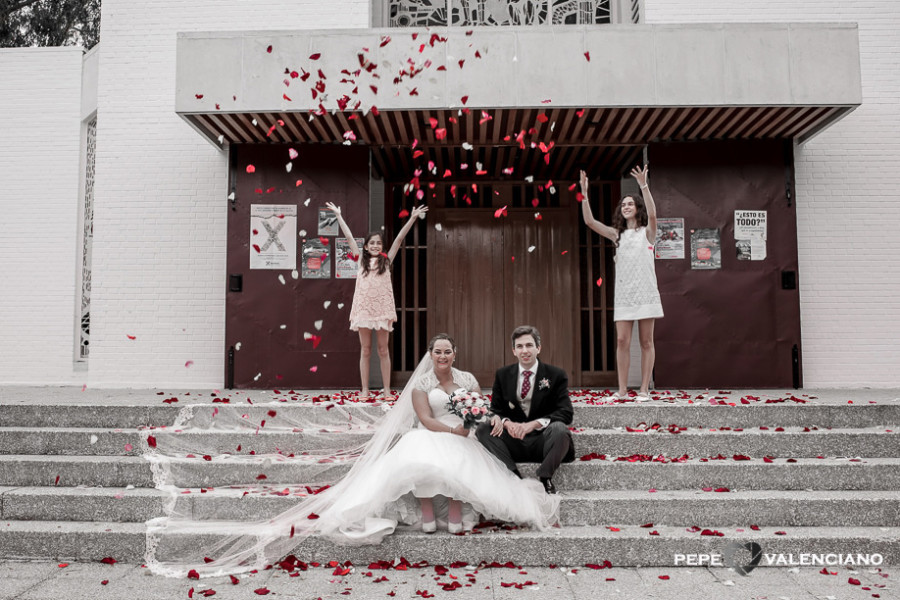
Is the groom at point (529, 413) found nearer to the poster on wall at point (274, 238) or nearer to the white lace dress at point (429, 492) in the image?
the white lace dress at point (429, 492)

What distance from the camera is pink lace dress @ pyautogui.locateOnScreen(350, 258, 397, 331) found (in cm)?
629

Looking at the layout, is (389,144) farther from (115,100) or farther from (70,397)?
(70,397)

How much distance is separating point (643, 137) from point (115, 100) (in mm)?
6572

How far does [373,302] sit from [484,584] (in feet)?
10.6

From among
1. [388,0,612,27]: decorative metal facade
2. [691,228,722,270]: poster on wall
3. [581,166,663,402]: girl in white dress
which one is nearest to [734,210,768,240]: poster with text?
[691,228,722,270]: poster on wall

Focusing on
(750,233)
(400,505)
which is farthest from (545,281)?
(400,505)

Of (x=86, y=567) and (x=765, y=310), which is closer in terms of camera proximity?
(x=86, y=567)

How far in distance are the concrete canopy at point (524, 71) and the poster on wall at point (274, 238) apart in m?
1.36

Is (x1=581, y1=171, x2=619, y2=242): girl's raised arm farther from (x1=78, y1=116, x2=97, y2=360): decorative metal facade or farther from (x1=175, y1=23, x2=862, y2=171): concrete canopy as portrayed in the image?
(x1=78, y1=116, x2=97, y2=360): decorative metal facade

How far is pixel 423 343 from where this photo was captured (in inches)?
352

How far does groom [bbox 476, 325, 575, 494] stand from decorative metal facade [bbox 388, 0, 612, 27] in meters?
5.61

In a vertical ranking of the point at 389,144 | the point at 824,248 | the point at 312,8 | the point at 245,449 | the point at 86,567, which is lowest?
the point at 86,567

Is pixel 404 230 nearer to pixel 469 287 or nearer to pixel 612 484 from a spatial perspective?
pixel 469 287

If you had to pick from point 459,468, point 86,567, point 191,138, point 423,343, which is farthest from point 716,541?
point 191,138
